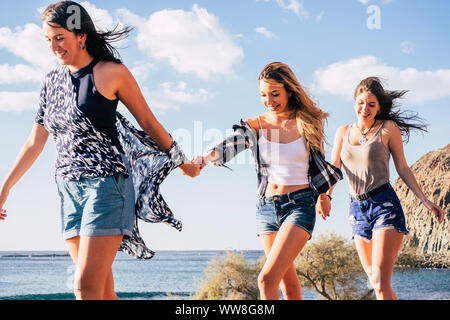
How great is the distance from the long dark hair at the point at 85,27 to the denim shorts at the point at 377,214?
2590 millimetres

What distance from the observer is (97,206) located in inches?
117

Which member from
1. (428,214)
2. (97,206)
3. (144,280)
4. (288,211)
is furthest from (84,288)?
(428,214)

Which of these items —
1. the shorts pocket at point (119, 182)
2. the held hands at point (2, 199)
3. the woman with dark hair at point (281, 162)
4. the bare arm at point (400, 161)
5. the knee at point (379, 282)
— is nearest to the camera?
the shorts pocket at point (119, 182)

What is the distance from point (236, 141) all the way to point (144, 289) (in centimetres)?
4830

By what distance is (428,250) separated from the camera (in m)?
57.4

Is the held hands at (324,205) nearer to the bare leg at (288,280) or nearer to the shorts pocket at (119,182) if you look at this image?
the bare leg at (288,280)

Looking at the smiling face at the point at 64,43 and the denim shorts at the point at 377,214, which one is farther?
the denim shorts at the point at 377,214

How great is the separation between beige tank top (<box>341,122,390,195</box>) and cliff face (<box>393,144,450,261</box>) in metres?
54.1

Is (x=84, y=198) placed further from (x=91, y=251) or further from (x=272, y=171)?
(x=272, y=171)

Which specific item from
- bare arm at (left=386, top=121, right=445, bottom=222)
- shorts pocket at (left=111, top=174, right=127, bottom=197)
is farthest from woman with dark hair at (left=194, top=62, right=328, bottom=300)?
shorts pocket at (left=111, top=174, right=127, bottom=197)

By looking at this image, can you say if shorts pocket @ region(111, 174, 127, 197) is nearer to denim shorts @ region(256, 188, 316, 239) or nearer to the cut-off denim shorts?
the cut-off denim shorts

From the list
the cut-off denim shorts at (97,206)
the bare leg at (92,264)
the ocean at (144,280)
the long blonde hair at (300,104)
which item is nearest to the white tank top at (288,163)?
the long blonde hair at (300,104)

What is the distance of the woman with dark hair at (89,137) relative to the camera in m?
2.95
